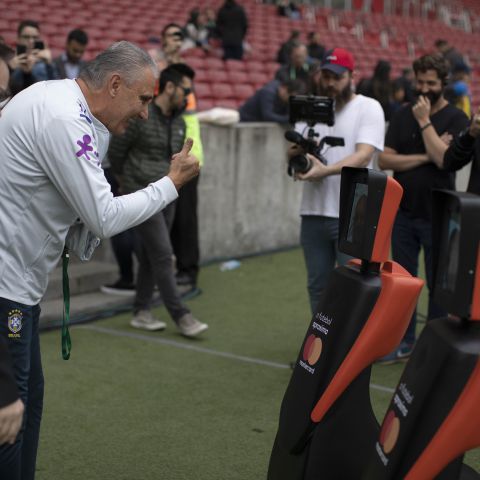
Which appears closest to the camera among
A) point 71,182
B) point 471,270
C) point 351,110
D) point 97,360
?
point 471,270

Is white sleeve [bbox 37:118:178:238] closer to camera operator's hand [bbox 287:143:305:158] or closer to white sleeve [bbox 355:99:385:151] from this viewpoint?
camera operator's hand [bbox 287:143:305:158]

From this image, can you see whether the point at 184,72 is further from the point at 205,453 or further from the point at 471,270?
the point at 471,270

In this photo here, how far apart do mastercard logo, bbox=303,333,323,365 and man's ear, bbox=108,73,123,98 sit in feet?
3.56

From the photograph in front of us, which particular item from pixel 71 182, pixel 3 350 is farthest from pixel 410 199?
pixel 3 350

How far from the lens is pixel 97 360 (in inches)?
221

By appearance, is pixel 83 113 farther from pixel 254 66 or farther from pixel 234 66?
pixel 254 66

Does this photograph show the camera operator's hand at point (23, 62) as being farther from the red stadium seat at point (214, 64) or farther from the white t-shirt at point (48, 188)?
the red stadium seat at point (214, 64)

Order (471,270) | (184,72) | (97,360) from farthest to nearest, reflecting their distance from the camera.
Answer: (184,72) → (97,360) → (471,270)

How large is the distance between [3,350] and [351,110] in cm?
324

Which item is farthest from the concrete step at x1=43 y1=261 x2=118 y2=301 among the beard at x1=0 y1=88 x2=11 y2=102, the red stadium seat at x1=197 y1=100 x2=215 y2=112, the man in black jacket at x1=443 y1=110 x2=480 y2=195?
the red stadium seat at x1=197 y1=100 x2=215 y2=112

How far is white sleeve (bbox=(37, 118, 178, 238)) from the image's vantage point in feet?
8.94

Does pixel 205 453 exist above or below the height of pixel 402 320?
below

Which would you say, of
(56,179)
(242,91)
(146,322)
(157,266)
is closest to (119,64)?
(56,179)

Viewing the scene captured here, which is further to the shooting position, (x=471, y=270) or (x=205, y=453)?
(x=205, y=453)
